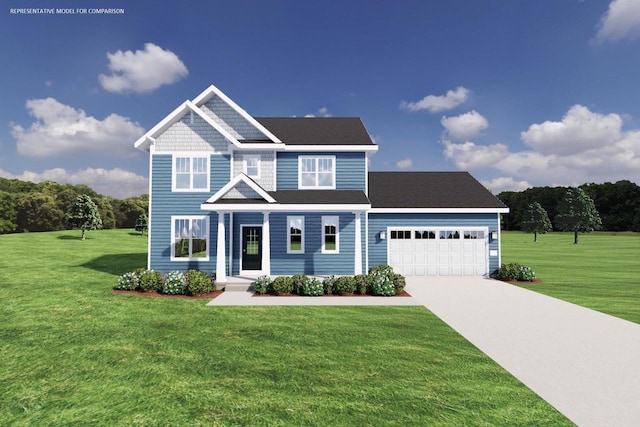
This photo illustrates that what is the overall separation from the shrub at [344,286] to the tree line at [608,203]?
231ft

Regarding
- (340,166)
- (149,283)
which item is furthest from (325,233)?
(149,283)

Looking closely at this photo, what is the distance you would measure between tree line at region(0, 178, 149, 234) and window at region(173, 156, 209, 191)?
44.4 m

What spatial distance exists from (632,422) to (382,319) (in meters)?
6.00

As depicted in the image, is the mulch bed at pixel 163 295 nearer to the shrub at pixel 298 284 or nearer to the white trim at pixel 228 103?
the shrub at pixel 298 284

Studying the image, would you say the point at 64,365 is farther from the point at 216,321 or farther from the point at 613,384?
the point at 613,384

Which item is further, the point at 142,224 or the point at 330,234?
the point at 142,224

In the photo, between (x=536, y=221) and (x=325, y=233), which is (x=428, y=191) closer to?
(x=325, y=233)

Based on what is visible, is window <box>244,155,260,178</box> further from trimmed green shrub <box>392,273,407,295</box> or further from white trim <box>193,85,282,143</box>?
trimmed green shrub <box>392,273,407,295</box>

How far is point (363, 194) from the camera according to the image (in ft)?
57.0

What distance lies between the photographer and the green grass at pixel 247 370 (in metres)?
5.00

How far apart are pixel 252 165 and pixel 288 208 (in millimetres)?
4138

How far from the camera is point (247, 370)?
21.2 ft

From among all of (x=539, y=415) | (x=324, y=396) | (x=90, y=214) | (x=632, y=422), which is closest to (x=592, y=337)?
(x=632, y=422)

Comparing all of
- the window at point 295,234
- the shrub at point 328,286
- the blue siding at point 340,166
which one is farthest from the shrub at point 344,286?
the blue siding at point 340,166
